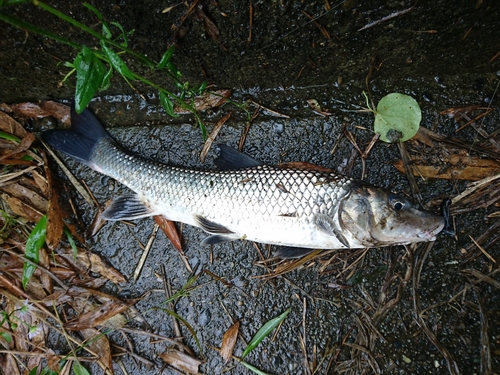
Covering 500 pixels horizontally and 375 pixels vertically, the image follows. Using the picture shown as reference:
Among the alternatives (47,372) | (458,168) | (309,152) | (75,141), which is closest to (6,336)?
(47,372)

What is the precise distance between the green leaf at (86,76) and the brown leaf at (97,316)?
1.93 metres

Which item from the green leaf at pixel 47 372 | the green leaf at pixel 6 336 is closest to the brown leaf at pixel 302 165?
the green leaf at pixel 47 372

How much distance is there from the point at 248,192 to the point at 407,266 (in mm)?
1462

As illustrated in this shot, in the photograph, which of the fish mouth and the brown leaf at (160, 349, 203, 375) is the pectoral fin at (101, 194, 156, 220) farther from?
the fish mouth

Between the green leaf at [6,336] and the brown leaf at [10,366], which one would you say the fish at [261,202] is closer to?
the green leaf at [6,336]

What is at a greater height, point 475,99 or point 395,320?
point 475,99

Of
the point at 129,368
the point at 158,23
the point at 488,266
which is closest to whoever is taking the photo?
the point at 158,23

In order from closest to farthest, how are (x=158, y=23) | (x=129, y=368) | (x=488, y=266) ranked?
(x=158, y=23) → (x=488, y=266) → (x=129, y=368)

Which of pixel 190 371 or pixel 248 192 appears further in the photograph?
pixel 190 371

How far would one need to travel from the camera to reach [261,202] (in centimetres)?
272

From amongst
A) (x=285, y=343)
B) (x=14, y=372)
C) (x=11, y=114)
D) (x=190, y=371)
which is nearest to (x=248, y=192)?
(x=285, y=343)

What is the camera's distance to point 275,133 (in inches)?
125

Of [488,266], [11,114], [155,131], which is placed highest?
[11,114]

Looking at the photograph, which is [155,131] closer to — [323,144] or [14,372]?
[323,144]
